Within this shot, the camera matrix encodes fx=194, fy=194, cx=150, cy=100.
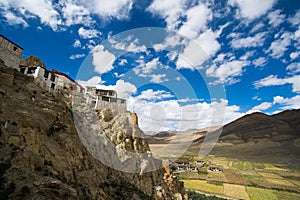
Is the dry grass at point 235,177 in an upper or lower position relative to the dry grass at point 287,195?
upper

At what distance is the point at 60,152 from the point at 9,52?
15.5m

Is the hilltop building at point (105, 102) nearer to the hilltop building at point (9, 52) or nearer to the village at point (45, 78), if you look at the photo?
the village at point (45, 78)

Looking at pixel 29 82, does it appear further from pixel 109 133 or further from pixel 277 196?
pixel 277 196

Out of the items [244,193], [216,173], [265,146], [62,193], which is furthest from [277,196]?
[265,146]

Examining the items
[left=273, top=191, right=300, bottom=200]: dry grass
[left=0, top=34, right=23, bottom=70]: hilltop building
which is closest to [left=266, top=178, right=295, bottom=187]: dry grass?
[left=273, top=191, right=300, bottom=200]: dry grass

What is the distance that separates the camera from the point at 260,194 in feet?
199

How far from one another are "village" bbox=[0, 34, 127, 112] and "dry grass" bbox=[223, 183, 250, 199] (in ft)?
159

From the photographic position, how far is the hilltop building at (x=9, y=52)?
2258 cm

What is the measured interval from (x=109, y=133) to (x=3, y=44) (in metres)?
16.7

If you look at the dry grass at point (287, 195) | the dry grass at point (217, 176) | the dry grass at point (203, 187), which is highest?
the dry grass at point (217, 176)

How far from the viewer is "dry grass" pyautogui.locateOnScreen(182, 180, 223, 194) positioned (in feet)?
208

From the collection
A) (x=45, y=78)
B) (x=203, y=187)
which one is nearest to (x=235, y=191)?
(x=203, y=187)

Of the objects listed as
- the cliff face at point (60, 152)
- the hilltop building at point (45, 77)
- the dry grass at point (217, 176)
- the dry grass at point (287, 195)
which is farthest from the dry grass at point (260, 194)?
the hilltop building at point (45, 77)

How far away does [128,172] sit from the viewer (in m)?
25.2
